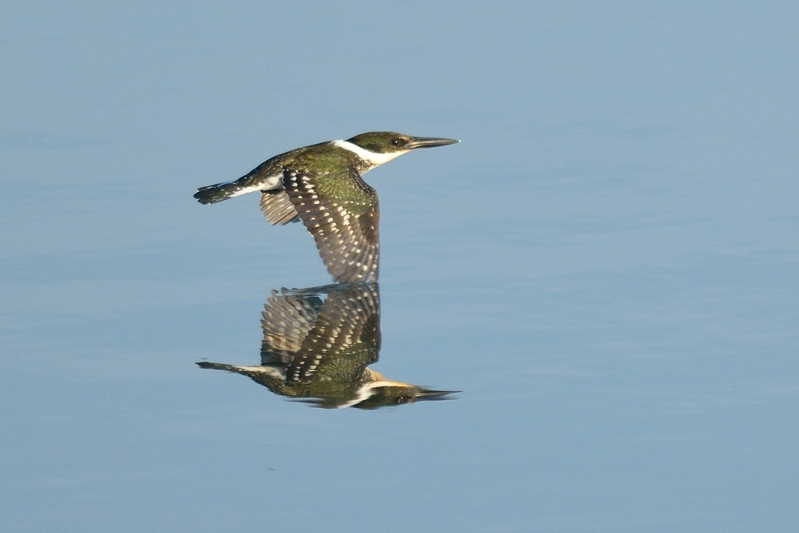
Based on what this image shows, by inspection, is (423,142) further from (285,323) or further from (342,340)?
(342,340)

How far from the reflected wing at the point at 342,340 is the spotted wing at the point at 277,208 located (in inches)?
48.8

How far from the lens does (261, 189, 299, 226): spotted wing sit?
37.2ft

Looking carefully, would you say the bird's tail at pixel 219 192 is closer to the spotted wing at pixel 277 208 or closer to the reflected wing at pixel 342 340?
the spotted wing at pixel 277 208

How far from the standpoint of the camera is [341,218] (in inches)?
403

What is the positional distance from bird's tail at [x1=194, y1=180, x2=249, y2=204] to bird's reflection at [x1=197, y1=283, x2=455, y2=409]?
1.12m

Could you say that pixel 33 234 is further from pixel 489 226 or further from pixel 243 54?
pixel 243 54

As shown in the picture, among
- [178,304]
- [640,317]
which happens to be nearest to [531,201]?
[640,317]

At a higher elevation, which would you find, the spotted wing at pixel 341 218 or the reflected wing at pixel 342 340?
the spotted wing at pixel 341 218

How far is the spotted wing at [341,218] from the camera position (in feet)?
32.4

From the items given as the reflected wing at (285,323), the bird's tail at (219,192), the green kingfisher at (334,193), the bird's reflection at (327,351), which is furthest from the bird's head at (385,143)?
the reflected wing at (285,323)

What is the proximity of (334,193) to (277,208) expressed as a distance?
3.24ft

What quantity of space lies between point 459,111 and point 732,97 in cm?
244

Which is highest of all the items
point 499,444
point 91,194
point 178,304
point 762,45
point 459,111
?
point 762,45

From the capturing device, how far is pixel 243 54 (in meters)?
15.4
